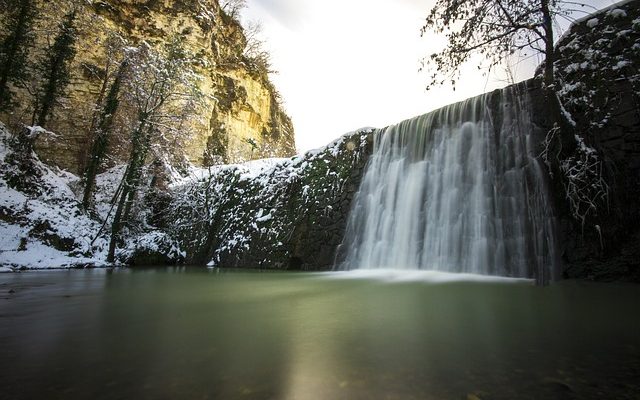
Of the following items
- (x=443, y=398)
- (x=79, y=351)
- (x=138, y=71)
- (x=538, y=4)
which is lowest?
(x=79, y=351)

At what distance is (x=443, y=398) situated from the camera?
3.83 ft

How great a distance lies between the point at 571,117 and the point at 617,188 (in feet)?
4.70

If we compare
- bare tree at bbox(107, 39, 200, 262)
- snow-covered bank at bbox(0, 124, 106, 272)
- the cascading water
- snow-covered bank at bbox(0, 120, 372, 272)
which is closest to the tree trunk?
snow-covered bank at bbox(0, 120, 372, 272)

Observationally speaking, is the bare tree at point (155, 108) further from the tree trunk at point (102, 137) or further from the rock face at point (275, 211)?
the rock face at point (275, 211)

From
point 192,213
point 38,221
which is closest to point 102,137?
point 38,221

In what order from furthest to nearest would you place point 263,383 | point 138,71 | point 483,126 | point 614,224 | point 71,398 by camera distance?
point 138,71
point 483,126
point 614,224
point 263,383
point 71,398

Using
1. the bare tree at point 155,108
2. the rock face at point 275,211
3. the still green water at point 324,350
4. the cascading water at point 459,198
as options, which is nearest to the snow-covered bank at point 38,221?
the bare tree at point 155,108

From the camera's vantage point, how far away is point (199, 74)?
61.4 feet

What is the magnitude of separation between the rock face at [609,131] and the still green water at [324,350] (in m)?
2.10

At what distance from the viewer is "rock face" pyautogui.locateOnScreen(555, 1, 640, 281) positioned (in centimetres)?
493

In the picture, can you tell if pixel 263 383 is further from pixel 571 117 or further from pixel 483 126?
pixel 483 126

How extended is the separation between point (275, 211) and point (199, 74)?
1208 centimetres

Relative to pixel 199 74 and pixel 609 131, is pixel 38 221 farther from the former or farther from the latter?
pixel 609 131

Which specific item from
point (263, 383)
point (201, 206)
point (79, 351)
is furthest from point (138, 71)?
point (263, 383)
